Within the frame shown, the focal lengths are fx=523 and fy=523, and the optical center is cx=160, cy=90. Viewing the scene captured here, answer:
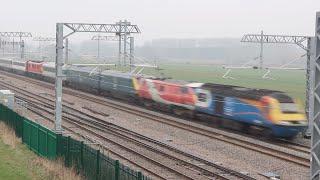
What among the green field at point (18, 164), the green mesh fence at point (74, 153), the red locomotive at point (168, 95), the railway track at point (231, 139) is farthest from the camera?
the red locomotive at point (168, 95)

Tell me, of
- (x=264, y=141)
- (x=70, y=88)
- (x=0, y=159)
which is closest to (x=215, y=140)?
(x=264, y=141)

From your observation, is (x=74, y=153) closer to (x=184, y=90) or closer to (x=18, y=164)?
(x=18, y=164)

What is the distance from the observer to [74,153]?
18.4 meters

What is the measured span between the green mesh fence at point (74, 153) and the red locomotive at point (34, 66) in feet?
163

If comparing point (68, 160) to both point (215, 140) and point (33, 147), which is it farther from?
point (215, 140)

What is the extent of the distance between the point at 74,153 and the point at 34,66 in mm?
63714

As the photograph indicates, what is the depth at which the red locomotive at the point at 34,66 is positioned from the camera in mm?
75950

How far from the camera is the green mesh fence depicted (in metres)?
14.7

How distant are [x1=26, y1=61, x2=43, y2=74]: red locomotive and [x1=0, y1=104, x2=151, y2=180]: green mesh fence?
1958 inches

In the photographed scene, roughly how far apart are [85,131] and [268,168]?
12.7 m

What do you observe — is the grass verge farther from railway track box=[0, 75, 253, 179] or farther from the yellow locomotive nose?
the yellow locomotive nose

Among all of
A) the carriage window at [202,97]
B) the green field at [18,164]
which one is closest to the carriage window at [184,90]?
the carriage window at [202,97]

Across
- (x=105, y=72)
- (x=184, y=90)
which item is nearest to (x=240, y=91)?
(x=184, y=90)

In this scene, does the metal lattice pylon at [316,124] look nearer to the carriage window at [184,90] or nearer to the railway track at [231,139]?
the railway track at [231,139]
